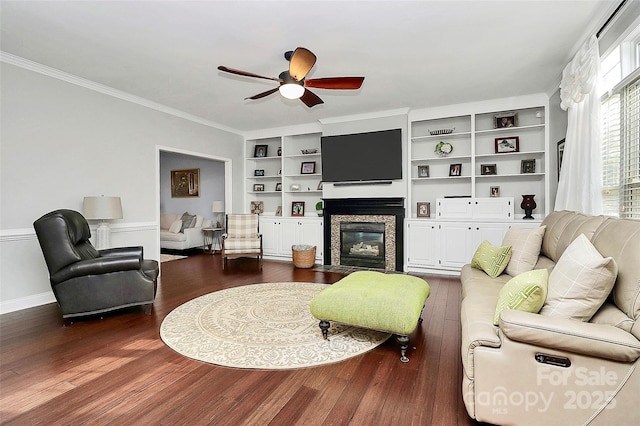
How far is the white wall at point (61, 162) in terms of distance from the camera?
10.2ft

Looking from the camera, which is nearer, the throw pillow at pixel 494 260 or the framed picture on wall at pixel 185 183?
the throw pillow at pixel 494 260

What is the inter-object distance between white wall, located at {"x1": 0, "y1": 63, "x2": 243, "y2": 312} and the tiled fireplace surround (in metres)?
2.80

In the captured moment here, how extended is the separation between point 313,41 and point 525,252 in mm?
2665

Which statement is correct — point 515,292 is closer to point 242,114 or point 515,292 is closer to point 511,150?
point 511,150

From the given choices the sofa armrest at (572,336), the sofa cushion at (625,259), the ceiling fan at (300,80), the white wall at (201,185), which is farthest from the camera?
the white wall at (201,185)

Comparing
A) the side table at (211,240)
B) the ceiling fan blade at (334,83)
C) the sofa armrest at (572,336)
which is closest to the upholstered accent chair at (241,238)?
the side table at (211,240)

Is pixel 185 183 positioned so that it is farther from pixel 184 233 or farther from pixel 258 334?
pixel 258 334

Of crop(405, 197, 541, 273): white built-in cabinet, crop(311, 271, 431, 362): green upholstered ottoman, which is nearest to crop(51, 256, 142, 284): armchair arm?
crop(311, 271, 431, 362): green upholstered ottoman

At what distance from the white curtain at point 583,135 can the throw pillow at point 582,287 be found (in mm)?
1188

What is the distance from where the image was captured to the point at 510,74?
3.54 m

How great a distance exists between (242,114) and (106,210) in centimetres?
252

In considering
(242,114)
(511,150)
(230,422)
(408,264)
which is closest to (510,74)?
(511,150)

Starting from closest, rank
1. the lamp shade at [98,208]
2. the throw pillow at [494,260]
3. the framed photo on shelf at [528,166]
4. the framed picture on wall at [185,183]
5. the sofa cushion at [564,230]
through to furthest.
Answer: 1. the sofa cushion at [564,230]
2. the throw pillow at [494,260]
3. the lamp shade at [98,208]
4. the framed photo on shelf at [528,166]
5. the framed picture on wall at [185,183]

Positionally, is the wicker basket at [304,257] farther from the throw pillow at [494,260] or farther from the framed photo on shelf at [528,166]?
the framed photo on shelf at [528,166]
